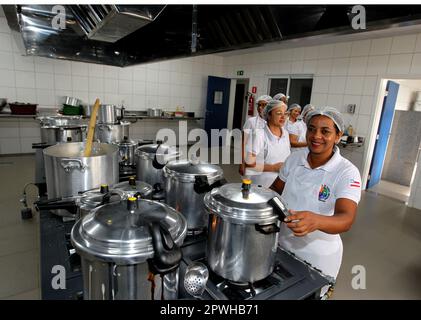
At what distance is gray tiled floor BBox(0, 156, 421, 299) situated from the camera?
6.57 ft

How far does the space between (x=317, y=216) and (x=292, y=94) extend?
552cm

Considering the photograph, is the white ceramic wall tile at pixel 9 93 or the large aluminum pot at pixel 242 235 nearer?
the large aluminum pot at pixel 242 235

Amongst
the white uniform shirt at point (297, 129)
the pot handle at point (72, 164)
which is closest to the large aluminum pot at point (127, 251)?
the pot handle at point (72, 164)

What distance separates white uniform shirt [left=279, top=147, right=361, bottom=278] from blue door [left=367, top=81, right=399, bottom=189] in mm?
4126

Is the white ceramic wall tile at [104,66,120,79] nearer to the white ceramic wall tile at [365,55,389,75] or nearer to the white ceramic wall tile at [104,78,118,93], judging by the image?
the white ceramic wall tile at [104,78,118,93]

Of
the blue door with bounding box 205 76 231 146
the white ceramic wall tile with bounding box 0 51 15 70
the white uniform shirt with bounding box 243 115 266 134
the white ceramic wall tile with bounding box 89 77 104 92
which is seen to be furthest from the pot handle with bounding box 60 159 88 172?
the blue door with bounding box 205 76 231 146

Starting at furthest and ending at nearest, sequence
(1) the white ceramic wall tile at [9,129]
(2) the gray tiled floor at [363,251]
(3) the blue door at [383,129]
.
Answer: (1) the white ceramic wall tile at [9,129] < (3) the blue door at [383,129] < (2) the gray tiled floor at [363,251]

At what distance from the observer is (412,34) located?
3879mm

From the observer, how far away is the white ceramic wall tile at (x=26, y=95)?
4.84 m

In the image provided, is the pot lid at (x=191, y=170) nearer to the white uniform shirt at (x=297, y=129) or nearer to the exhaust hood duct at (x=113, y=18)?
the exhaust hood duct at (x=113, y=18)

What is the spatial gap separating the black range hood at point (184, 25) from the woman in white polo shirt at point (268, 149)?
31.5 inches

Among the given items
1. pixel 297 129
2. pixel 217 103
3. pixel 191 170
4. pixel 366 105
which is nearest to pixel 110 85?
pixel 217 103
